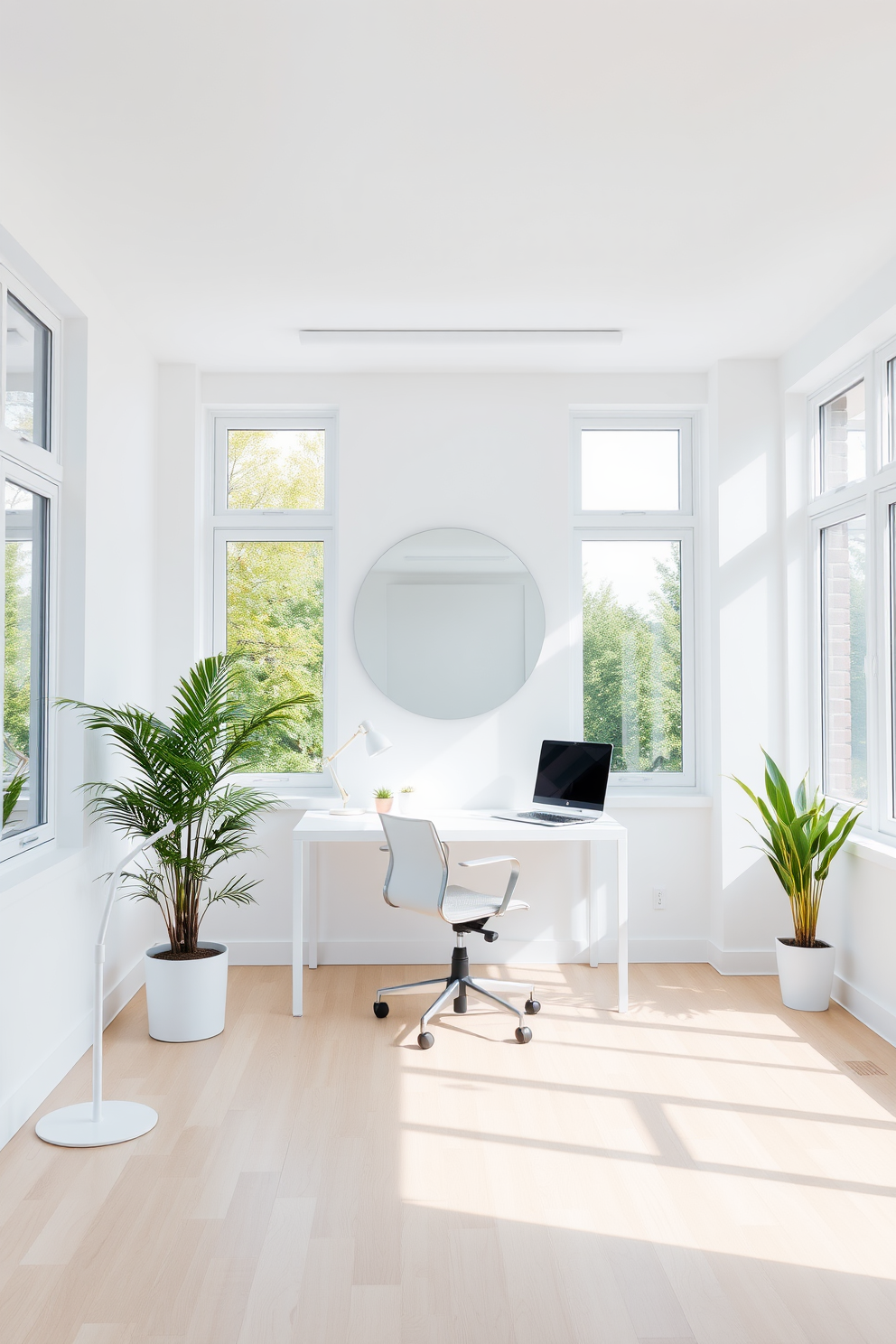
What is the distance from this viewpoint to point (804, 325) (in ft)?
13.6

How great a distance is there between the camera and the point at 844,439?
168 inches

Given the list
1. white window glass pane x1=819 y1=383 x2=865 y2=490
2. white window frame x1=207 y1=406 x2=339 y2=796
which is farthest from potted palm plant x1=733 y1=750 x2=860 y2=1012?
white window frame x1=207 y1=406 x2=339 y2=796

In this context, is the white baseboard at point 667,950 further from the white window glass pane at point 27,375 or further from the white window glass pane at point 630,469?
the white window glass pane at point 27,375

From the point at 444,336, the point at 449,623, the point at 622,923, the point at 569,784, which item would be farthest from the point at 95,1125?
the point at 444,336

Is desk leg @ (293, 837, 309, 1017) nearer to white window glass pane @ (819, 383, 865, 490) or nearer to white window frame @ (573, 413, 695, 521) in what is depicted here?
white window frame @ (573, 413, 695, 521)

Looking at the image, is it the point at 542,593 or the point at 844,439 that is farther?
the point at 542,593

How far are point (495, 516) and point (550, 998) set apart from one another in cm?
228

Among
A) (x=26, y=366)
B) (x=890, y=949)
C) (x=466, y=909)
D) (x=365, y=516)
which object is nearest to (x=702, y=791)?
(x=890, y=949)

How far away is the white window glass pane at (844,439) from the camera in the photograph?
4.06 m

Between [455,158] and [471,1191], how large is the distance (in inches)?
114

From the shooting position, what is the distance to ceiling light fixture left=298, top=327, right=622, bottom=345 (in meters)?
4.21

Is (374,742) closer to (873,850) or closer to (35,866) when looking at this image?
(35,866)

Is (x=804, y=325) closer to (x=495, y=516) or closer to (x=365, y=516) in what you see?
(x=495, y=516)

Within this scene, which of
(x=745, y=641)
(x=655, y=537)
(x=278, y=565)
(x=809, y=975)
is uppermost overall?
(x=655, y=537)
